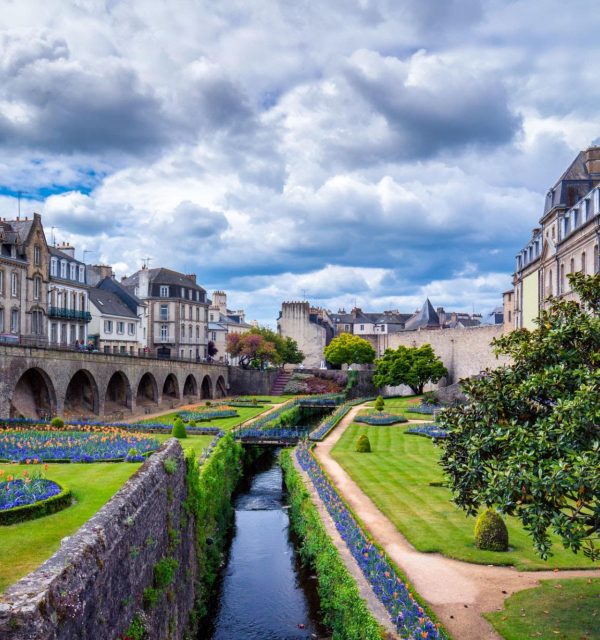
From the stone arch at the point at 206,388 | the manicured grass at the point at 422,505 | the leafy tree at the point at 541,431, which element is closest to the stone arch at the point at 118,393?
the stone arch at the point at 206,388

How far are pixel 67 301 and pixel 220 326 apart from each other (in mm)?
49513

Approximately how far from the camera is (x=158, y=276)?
75750 mm

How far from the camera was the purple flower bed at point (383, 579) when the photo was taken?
1047cm

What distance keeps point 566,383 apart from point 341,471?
17042 millimetres

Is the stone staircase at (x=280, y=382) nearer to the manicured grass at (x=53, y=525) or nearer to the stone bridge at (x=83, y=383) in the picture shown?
the stone bridge at (x=83, y=383)

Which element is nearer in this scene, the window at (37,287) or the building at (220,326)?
the window at (37,287)

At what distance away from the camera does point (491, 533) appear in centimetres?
1589

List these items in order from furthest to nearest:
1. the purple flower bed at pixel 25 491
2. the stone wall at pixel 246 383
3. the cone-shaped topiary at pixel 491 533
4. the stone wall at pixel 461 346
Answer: the stone wall at pixel 246 383, the stone wall at pixel 461 346, the cone-shaped topiary at pixel 491 533, the purple flower bed at pixel 25 491

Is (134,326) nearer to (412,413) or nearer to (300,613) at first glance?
(412,413)

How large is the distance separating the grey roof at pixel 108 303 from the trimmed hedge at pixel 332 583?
40399 millimetres

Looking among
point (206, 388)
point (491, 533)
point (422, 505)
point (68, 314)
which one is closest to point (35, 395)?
point (68, 314)

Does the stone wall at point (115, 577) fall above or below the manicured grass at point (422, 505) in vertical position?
above

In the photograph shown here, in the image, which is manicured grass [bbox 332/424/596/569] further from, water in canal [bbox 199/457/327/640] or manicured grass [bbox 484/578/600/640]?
water in canal [bbox 199/457/327/640]

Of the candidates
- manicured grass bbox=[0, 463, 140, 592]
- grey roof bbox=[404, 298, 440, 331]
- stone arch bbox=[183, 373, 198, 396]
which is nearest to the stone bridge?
stone arch bbox=[183, 373, 198, 396]
